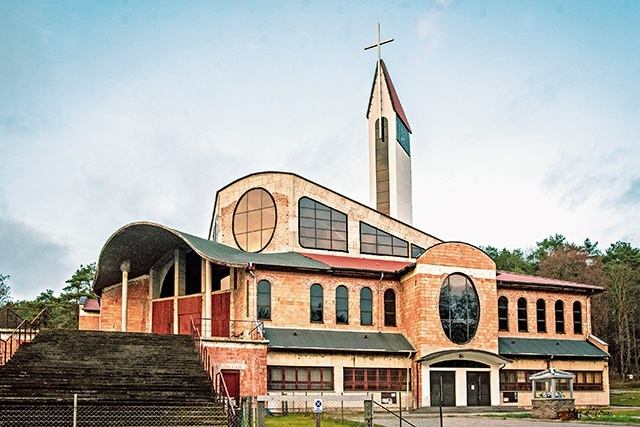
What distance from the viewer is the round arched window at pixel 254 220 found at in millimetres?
37375

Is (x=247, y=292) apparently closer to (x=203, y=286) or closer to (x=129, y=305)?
(x=203, y=286)

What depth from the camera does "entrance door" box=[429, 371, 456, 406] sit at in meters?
33.2

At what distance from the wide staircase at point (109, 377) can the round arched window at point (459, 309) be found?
38.0 feet

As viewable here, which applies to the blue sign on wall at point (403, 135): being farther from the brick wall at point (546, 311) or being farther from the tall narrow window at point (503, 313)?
the tall narrow window at point (503, 313)

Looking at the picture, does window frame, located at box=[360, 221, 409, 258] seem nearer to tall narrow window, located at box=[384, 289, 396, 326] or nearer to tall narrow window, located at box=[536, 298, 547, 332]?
tall narrow window, located at box=[384, 289, 396, 326]

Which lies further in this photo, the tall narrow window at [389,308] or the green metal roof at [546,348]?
the green metal roof at [546,348]

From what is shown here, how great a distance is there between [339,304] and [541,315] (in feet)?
35.6

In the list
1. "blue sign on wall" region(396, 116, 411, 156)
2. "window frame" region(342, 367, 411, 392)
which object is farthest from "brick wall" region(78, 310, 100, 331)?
"blue sign on wall" region(396, 116, 411, 156)

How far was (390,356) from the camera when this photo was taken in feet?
109

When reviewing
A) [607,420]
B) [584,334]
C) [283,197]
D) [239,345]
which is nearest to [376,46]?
[283,197]

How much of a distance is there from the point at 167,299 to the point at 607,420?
72.4 ft

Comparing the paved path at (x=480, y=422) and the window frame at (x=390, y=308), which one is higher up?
the window frame at (x=390, y=308)

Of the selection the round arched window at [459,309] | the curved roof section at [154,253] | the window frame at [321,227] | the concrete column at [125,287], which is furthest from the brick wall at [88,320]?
the round arched window at [459,309]

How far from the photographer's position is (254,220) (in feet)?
125
